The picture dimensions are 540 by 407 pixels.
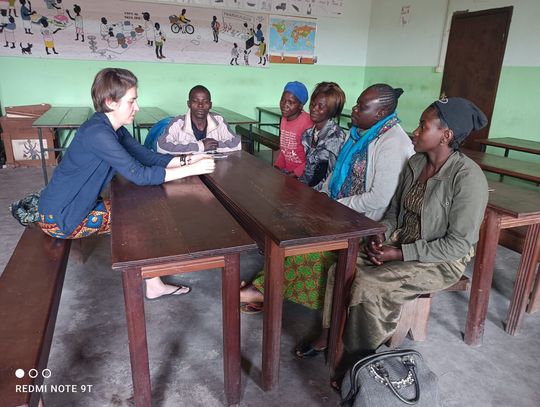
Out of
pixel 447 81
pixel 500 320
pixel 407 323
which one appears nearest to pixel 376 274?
pixel 407 323

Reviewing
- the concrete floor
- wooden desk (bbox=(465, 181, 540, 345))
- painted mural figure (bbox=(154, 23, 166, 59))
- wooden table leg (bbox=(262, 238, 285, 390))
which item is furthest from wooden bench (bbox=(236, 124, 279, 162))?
wooden table leg (bbox=(262, 238, 285, 390))

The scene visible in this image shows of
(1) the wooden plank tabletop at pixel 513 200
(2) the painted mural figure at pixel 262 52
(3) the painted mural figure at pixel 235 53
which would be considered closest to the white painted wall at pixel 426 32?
(2) the painted mural figure at pixel 262 52

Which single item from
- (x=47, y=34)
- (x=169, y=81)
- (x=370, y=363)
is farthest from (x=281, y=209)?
(x=47, y=34)

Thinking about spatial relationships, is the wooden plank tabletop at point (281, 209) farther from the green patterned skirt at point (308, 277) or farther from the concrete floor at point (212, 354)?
the concrete floor at point (212, 354)

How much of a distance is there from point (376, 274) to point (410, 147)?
68 cm

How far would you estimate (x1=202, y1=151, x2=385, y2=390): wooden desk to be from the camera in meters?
1.44

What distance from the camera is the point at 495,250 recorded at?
190 cm

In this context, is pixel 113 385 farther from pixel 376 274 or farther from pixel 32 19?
pixel 32 19

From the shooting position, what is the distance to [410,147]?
6.33 feet

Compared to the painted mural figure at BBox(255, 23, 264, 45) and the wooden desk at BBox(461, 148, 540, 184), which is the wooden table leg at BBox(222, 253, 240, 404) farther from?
the painted mural figure at BBox(255, 23, 264, 45)

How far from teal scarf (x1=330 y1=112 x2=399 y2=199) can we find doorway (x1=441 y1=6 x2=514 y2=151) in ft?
9.16

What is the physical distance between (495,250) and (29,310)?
1952mm

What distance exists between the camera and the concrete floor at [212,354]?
1.65 meters

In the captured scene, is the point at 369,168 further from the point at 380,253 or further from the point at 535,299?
the point at 535,299
